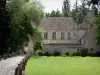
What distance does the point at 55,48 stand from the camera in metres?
92.9

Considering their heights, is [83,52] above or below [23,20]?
below

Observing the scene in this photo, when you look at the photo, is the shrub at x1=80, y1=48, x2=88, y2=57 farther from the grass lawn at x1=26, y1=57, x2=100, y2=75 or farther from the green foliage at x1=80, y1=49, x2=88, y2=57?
the grass lawn at x1=26, y1=57, x2=100, y2=75

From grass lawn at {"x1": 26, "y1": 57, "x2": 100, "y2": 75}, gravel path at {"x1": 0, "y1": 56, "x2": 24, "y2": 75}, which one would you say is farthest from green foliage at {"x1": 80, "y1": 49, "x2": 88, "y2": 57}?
gravel path at {"x1": 0, "y1": 56, "x2": 24, "y2": 75}

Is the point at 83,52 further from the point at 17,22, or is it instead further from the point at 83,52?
the point at 17,22

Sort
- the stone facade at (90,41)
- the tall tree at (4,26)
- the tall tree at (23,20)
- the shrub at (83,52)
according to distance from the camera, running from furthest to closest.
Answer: the stone facade at (90,41), the shrub at (83,52), the tall tree at (23,20), the tall tree at (4,26)

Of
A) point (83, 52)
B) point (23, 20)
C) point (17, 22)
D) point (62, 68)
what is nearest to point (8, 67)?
point (62, 68)

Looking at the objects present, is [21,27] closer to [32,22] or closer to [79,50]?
[32,22]

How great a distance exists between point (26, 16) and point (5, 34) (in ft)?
25.9

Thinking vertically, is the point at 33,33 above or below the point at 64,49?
above

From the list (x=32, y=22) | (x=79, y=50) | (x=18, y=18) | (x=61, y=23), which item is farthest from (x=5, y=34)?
(x=61, y=23)

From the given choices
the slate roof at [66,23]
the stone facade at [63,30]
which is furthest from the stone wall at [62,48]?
the slate roof at [66,23]

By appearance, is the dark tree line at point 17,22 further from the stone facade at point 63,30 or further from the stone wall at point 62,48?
the stone facade at point 63,30

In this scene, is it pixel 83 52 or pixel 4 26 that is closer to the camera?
pixel 4 26

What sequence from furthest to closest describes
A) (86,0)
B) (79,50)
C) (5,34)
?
(79,50)
(5,34)
(86,0)
